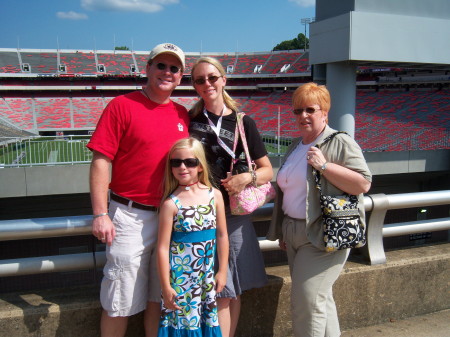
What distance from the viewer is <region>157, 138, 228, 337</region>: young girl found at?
6.57 ft

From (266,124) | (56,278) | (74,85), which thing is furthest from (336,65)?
(74,85)

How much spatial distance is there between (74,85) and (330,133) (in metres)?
43.3

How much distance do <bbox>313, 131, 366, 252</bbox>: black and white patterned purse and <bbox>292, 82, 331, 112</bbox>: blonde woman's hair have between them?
36 centimetres

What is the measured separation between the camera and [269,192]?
7.79 ft

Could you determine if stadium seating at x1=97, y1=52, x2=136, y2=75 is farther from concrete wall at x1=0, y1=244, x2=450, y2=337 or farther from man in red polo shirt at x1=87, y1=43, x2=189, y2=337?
man in red polo shirt at x1=87, y1=43, x2=189, y2=337

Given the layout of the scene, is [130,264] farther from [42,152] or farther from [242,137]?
[42,152]

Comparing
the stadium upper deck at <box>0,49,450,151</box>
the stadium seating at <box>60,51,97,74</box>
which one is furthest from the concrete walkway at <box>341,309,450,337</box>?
the stadium seating at <box>60,51,97,74</box>

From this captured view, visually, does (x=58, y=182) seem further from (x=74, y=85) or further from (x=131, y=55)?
(x=131, y=55)

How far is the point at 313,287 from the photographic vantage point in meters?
2.12

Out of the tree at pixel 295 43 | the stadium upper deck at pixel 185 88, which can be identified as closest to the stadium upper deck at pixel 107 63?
the stadium upper deck at pixel 185 88

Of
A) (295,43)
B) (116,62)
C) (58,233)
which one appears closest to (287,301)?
(58,233)

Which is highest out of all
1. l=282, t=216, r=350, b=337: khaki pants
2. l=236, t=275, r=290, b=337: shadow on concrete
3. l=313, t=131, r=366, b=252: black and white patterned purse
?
l=313, t=131, r=366, b=252: black and white patterned purse

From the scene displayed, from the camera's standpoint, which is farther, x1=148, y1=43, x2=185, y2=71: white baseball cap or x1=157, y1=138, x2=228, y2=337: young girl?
x1=148, y1=43, x2=185, y2=71: white baseball cap

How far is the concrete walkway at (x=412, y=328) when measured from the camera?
2.78 m
